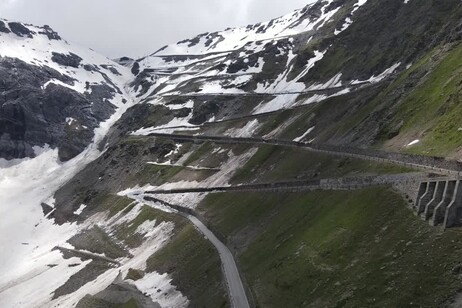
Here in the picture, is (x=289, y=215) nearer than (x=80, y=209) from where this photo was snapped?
Yes

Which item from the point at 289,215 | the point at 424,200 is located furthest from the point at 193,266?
the point at 424,200

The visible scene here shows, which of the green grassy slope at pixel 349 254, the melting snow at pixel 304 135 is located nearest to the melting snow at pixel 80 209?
the melting snow at pixel 304 135

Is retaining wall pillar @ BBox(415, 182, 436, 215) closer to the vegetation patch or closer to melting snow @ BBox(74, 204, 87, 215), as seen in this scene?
the vegetation patch

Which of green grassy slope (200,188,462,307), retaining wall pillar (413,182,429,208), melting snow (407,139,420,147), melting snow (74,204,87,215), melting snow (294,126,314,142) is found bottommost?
green grassy slope (200,188,462,307)

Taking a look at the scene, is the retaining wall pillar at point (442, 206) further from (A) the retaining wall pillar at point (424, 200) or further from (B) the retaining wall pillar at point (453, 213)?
(A) the retaining wall pillar at point (424, 200)

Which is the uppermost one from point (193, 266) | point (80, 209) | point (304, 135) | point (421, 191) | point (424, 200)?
point (80, 209)

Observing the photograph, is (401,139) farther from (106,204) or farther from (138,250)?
(106,204)

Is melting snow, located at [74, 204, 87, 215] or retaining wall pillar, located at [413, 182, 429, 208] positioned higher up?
melting snow, located at [74, 204, 87, 215]

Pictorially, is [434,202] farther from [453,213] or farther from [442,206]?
[453,213]

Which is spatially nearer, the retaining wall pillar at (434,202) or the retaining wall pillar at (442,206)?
the retaining wall pillar at (442,206)

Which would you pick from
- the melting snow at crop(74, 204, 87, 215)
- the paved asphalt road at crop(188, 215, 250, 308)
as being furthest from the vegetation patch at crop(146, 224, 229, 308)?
the melting snow at crop(74, 204, 87, 215)

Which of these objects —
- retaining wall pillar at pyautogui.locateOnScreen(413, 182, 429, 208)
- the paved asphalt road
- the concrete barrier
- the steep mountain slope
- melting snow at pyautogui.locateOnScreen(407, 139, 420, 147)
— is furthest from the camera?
melting snow at pyautogui.locateOnScreen(407, 139, 420, 147)
